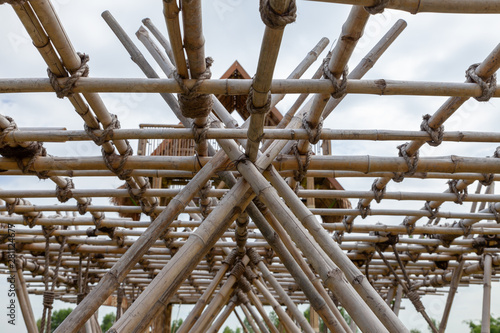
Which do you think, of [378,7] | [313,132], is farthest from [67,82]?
[378,7]

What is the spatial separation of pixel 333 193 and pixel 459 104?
201cm

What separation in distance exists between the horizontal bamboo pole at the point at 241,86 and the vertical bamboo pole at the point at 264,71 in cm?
13

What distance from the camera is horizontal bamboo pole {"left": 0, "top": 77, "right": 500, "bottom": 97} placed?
347 centimetres

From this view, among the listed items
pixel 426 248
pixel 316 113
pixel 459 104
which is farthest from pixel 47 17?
pixel 426 248

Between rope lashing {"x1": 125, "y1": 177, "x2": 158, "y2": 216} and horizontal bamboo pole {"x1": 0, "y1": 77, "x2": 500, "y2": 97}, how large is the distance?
7.09 feet

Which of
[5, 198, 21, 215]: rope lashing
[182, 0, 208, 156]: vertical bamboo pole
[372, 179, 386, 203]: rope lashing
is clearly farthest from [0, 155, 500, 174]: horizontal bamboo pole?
[5, 198, 21, 215]: rope lashing

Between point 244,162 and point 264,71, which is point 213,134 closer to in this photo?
point 244,162

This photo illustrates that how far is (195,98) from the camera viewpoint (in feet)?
12.3

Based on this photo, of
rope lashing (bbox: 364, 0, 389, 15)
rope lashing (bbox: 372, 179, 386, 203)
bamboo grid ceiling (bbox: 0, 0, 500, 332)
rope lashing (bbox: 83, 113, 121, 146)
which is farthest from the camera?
rope lashing (bbox: 372, 179, 386, 203)

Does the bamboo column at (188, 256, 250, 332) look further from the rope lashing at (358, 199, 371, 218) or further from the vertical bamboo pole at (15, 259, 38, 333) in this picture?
the vertical bamboo pole at (15, 259, 38, 333)

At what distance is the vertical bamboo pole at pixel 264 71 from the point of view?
8.31 ft

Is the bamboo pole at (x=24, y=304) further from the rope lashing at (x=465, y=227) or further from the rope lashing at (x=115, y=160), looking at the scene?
the rope lashing at (x=465, y=227)

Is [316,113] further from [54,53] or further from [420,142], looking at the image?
[54,53]

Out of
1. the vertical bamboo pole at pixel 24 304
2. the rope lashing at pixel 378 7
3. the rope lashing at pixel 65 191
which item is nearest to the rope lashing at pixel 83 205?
the rope lashing at pixel 65 191
